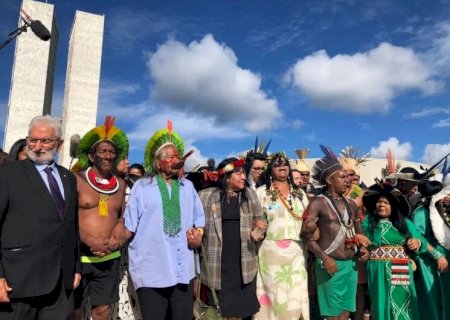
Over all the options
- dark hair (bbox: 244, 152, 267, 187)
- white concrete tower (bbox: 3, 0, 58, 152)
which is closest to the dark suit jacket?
dark hair (bbox: 244, 152, 267, 187)

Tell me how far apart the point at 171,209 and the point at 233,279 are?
1.20m

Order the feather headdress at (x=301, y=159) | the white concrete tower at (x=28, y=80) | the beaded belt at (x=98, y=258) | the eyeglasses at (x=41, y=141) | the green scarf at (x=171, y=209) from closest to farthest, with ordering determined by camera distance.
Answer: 1. the eyeglasses at (x=41, y=141)
2. the green scarf at (x=171, y=209)
3. the beaded belt at (x=98, y=258)
4. the feather headdress at (x=301, y=159)
5. the white concrete tower at (x=28, y=80)

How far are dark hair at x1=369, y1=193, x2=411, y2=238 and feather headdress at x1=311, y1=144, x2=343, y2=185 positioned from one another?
0.62 meters

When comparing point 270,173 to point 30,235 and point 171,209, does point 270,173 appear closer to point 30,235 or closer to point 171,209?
point 171,209

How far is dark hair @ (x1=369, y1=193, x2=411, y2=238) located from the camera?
4.62m

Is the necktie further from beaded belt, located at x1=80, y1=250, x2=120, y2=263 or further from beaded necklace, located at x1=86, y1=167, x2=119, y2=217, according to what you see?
beaded belt, located at x1=80, y1=250, x2=120, y2=263

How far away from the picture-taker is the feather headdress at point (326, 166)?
4.83 metres

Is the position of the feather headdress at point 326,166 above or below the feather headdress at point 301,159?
below

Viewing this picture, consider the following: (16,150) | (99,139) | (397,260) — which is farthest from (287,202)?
(16,150)

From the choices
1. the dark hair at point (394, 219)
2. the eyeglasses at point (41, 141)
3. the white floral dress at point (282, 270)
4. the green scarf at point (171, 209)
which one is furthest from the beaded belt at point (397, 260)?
the eyeglasses at point (41, 141)

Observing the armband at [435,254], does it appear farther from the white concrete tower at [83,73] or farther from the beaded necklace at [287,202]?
the white concrete tower at [83,73]

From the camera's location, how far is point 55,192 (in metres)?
2.94

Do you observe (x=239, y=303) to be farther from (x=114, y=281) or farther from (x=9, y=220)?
(x=9, y=220)

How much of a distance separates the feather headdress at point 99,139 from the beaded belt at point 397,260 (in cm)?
317
